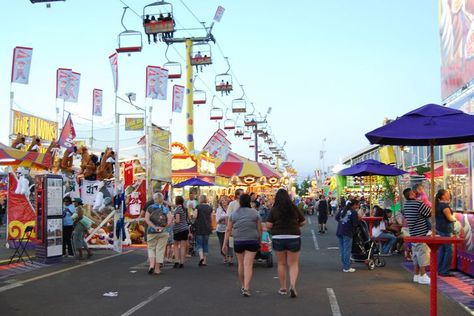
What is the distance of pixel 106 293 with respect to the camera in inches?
358

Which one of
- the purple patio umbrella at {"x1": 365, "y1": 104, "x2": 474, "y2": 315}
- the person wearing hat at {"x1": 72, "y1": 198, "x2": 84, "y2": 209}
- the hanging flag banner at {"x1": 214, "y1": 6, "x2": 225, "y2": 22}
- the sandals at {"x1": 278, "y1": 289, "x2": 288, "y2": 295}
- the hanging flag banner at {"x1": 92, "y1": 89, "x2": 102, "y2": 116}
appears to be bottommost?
the sandals at {"x1": 278, "y1": 289, "x2": 288, "y2": 295}

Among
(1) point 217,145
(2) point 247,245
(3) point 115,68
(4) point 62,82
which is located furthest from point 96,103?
(2) point 247,245

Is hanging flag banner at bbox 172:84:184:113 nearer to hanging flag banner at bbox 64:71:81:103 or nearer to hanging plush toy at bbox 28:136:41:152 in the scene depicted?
hanging flag banner at bbox 64:71:81:103

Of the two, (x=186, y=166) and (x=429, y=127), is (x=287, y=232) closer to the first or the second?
(x=429, y=127)

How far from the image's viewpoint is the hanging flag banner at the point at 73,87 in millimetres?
18766

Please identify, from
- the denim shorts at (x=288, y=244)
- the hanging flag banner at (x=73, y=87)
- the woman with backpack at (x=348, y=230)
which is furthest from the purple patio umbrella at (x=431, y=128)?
the hanging flag banner at (x=73, y=87)

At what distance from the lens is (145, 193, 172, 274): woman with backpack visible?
11398mm

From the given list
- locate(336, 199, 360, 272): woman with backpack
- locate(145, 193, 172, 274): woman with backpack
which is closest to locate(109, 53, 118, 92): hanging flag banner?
locate(145, 193, 172, 274): woman with backpack

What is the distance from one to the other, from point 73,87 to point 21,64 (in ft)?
9.51

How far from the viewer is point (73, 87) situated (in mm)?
18922

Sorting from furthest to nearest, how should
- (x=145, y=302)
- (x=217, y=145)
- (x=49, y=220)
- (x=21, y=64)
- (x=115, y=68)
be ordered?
(x=217, y=145) → (x=115, y=68) → (x=21, y=64) → (x=49, y=220) → (x=145, y=302)

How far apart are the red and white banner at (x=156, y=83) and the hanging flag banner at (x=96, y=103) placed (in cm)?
359

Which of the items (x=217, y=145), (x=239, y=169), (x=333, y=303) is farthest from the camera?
(x=239, y=169)

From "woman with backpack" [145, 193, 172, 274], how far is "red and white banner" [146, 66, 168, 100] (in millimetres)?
7434
